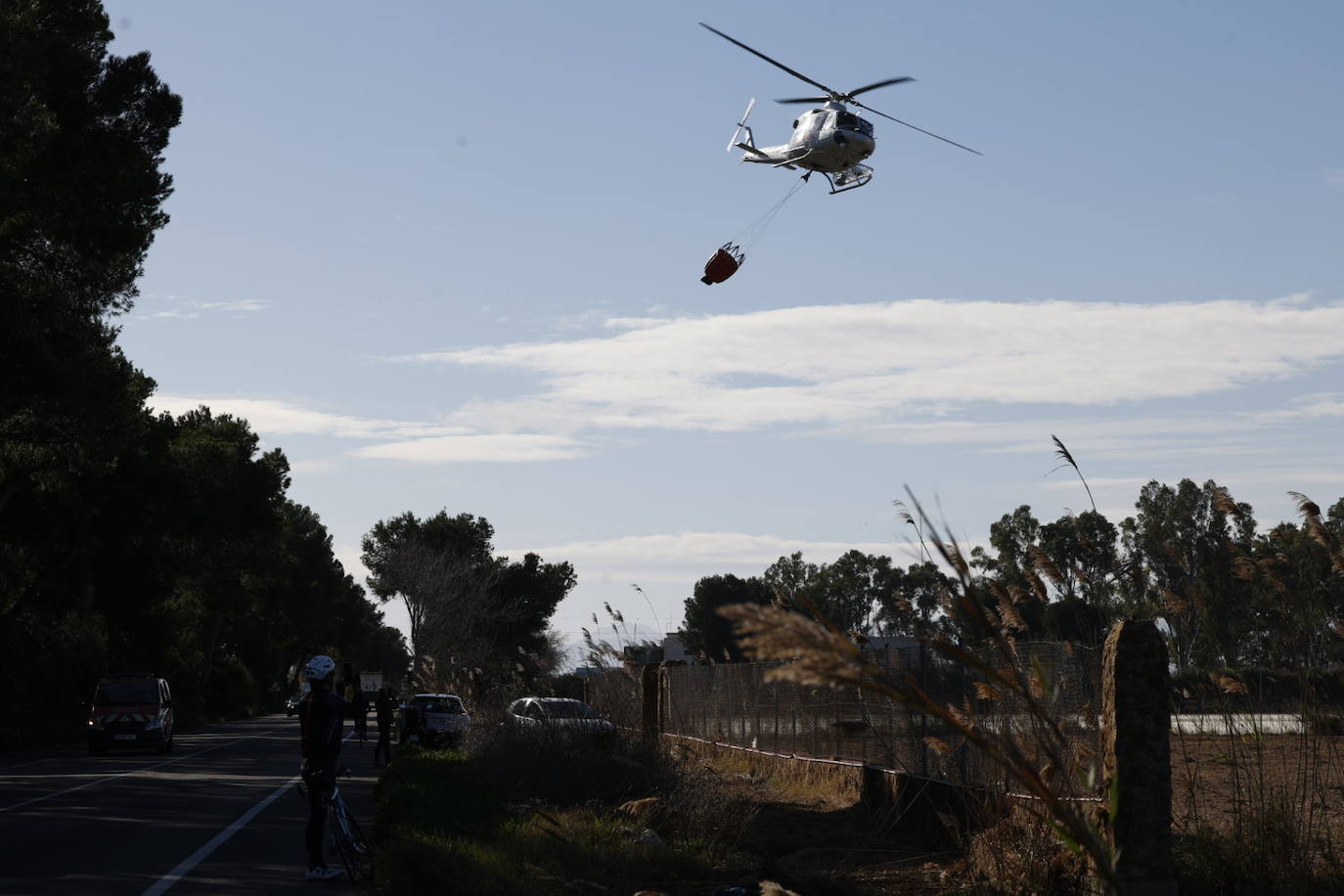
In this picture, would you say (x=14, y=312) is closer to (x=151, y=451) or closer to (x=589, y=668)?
(x=589, y=668)

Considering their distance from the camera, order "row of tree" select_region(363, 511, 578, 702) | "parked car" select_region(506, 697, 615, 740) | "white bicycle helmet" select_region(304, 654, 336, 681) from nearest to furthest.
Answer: "white bicycle helmet" select_region(304, 654, 336, 681) < "parked car" select_region(506, 697, 615, 740) < "row of tree" select_region(363, 511, 578, 702)

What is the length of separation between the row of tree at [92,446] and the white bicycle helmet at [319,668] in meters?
14.9

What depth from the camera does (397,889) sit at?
37.9 feet

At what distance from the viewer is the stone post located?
10.3 m

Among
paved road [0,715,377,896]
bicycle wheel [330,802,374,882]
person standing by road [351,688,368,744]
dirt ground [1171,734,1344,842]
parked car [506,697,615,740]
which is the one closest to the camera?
dirt ground [1171,734,1344,842]

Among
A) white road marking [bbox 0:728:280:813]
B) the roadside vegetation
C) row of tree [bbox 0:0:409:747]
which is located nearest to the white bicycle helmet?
the roadside vegetation

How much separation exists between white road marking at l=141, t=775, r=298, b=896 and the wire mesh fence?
555 cm

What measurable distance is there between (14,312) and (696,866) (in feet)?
72.0

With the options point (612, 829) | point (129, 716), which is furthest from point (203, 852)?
point (129, 716)

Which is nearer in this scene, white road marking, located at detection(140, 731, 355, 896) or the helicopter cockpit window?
white road marking, located at detection(140, 731, 355, 896)

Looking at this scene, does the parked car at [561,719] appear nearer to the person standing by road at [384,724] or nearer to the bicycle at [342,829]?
the bicycle at [342,829]

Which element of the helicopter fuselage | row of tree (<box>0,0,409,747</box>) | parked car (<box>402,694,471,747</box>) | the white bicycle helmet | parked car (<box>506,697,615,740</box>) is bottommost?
parked car (<box>402,694,471,747</box>)

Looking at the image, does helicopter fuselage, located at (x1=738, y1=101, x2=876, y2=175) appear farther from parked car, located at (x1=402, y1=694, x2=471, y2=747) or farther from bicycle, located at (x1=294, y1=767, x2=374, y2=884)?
bicycle, located at (x1=294, y1=767, x2=374, y2=884)

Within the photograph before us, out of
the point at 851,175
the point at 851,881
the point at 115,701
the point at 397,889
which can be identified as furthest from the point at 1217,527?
the point at 115,701
